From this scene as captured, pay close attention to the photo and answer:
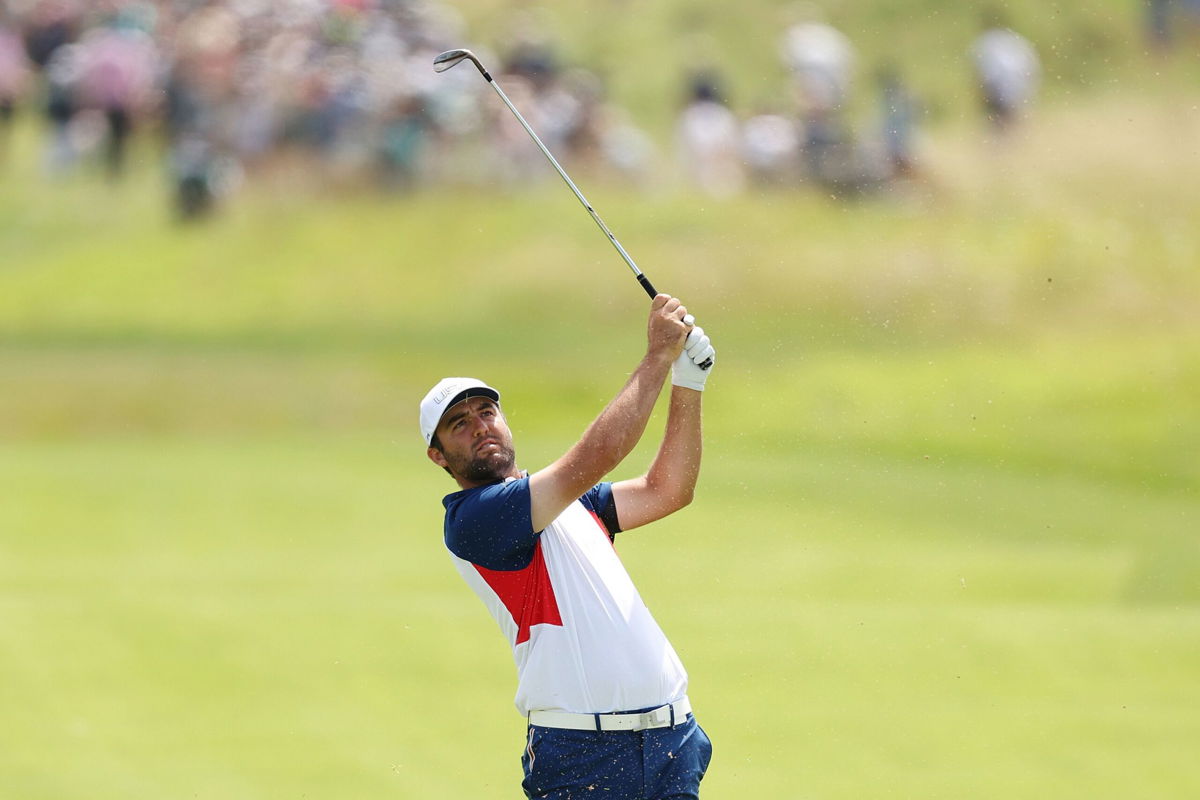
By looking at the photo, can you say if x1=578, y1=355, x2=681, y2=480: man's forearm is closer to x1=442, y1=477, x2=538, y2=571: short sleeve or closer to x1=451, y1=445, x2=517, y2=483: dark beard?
x1=442, y1=477, x2=538, y2=571: short sleeve

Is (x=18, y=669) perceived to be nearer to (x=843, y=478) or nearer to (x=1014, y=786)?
(x=1014, y=786)

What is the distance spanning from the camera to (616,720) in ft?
14.3

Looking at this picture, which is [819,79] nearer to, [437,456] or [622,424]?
[437,456]

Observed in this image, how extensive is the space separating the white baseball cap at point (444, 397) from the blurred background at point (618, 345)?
3857 millimetres

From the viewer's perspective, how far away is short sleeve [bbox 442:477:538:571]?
438 centimetres

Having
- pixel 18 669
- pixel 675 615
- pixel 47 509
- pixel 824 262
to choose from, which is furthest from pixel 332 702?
pixel 824 262

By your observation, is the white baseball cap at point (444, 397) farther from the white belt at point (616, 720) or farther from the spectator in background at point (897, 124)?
the spectator in background at point (897, 124)

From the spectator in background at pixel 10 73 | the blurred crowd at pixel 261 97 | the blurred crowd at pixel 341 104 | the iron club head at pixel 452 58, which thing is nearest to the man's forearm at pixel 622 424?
the iron club head at pixel 452 58

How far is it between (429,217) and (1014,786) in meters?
17.0

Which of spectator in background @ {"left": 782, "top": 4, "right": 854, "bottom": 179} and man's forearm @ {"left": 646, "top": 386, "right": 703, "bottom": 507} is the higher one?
spectator in background @ {"left": 782, "top": 4, "right": 854, "bottom": 179}

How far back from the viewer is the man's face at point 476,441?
4.64 meters

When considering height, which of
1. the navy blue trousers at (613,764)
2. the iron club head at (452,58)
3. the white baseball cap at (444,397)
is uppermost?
the iron club head at (452,58)

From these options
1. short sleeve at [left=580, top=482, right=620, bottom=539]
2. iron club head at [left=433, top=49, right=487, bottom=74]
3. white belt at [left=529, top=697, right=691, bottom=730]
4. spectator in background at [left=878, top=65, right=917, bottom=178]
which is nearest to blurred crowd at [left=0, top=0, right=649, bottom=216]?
spectator in background at [left=878, top=65, right=917, bottom=178]

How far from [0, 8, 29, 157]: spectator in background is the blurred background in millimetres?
48
